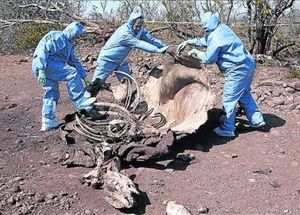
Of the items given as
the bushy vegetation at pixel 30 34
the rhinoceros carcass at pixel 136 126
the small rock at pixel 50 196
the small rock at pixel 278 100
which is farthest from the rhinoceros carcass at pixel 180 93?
the bushy vegetation at pixel 30 34

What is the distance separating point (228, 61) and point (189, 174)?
154cm

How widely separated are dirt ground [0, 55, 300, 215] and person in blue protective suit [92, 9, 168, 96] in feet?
3.76

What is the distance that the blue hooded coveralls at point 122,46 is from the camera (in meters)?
7.58

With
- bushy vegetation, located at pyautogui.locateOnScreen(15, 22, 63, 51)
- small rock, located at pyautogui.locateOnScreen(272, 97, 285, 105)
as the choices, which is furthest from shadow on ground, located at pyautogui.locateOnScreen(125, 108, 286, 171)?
bushy vegetation, located at pyautogui.locateOnScreen(15, 22, 63, 51)

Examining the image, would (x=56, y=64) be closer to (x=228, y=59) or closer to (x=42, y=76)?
(x=42, y=76)

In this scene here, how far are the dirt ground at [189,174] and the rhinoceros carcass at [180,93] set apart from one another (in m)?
0.29

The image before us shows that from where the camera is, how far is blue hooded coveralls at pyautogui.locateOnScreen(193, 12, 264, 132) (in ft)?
21.6

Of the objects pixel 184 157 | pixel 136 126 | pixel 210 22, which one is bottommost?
pixel 184 157

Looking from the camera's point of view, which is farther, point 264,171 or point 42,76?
point 42,76

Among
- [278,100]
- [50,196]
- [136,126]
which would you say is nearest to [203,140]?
[136,126]

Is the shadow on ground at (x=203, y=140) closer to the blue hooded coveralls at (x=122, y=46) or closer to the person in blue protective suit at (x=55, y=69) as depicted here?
the blue hooded coveralls at (x=122, y=46)

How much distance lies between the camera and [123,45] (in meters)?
7.74

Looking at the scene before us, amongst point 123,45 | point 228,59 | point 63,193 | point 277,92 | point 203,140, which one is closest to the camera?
point 63,193

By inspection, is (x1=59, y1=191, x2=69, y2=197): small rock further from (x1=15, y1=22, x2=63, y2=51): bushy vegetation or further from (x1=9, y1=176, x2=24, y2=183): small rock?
(x1=15, y1=22, x2=63, y2=51): bushy vegetation
